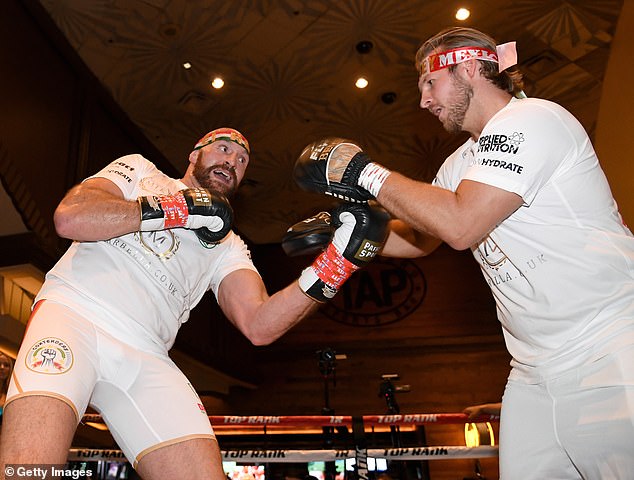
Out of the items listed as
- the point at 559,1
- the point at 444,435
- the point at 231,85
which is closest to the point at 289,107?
the point at 231,85

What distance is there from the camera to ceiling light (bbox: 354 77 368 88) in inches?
277

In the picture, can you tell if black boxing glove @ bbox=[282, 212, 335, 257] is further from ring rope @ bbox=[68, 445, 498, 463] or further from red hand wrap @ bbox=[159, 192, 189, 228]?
ring rope @ bbox=[68, 445, 498, 463]

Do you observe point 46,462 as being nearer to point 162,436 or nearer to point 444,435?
point 162,436

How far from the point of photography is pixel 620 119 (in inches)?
214

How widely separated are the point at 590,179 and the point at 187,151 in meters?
6.98

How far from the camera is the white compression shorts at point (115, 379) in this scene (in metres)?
1.78

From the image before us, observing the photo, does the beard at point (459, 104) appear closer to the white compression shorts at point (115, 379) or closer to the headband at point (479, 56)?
the headband at point (479, 56)

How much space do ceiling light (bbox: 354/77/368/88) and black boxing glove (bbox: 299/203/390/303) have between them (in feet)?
16.6

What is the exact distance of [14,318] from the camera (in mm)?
6035

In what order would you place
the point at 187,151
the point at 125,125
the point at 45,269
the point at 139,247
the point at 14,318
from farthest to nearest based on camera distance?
1. the point at 187,151
2. the point at 125,125
3. the point at 14,318
4. the point at 45,269
5. the point at 139,247

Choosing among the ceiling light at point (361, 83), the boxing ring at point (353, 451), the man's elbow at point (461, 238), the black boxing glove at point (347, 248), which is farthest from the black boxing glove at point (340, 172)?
the ceiling light at point (361, 83)

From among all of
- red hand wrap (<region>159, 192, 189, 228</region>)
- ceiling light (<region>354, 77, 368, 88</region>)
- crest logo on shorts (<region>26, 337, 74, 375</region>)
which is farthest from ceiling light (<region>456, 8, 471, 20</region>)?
crest logo on shorts (<region>26, 337, 74, 375</region>)

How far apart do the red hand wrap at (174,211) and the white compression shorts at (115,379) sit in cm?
46

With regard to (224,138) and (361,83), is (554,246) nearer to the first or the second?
(224,138)
